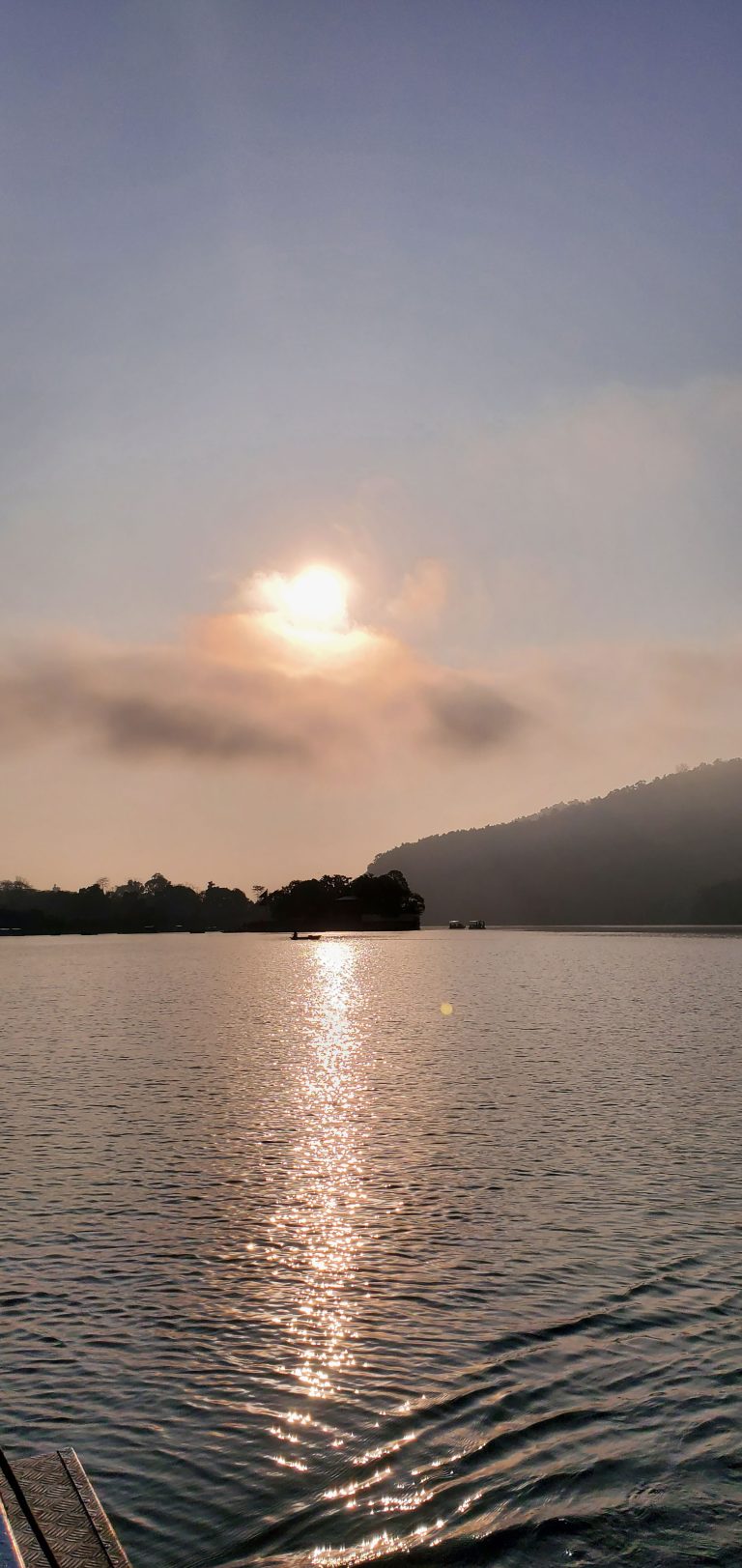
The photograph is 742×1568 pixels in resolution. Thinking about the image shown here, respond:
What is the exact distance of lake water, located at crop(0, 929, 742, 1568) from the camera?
12.5 metres

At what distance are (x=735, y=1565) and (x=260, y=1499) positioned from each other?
528 centimetres

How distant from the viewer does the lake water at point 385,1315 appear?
1252 cm

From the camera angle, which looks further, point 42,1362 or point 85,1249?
point 85,1249

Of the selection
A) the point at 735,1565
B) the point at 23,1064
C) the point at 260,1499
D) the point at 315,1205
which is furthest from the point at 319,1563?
the point at 23,1064

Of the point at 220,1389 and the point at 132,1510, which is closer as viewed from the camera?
the point at 132,1510

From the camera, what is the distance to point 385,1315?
62.4 ft

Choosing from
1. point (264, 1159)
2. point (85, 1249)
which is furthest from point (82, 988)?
point (85, 1249)

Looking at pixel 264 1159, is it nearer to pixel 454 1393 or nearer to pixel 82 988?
pixel 454 1393

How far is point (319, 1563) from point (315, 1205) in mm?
15482

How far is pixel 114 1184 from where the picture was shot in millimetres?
29094

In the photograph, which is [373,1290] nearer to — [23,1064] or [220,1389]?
[220,1389]

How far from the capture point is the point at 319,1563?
449 inches

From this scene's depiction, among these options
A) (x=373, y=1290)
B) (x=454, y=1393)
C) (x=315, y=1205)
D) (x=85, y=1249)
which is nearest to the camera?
(x=454, y=1393)

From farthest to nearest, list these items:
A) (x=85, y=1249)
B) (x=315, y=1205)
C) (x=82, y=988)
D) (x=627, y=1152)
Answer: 1. (x=82, y=988)
2. (x=627, y=1152)
3. (x=315, y=1205)
4. (x=85, y=1249)
